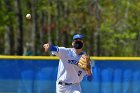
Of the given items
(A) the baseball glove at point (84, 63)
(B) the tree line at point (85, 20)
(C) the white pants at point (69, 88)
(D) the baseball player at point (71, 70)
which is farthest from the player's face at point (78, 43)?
(B) the tree line at point (85, 20)

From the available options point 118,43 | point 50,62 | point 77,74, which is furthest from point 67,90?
point 118,43

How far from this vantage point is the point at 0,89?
40.0 feet

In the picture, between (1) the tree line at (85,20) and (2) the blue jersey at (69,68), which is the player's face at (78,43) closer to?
(2) the blue jersey at (69,68)

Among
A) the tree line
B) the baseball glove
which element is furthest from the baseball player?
the tree line

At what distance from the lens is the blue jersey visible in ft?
27.4

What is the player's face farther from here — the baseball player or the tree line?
the tree line

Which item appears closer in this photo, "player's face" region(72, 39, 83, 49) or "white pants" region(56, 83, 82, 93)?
"player's face" region(72, 39, 83, 49)

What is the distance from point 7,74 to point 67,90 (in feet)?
13.9

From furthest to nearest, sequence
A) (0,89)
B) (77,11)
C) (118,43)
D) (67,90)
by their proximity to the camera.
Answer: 1. (118,43)
2. (77,11)
3. (0,89)
4. (67,90)

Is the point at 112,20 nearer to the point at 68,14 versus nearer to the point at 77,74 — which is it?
the point at 68,14

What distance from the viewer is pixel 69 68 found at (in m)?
8.37

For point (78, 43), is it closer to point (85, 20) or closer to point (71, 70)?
point (71, 70)

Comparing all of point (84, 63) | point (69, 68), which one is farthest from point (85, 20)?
point (84, 63)

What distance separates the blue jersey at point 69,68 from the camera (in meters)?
8.35
